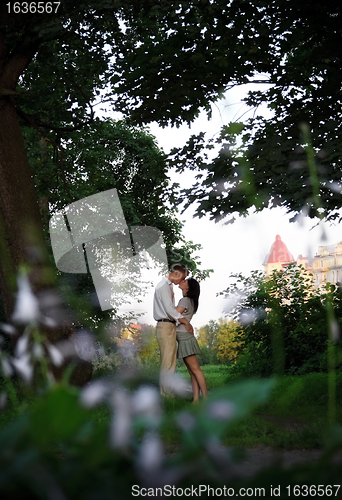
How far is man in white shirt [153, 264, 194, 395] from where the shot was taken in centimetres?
677

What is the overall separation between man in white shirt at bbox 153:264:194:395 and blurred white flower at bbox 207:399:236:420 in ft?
20.1

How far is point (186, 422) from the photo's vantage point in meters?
0.65

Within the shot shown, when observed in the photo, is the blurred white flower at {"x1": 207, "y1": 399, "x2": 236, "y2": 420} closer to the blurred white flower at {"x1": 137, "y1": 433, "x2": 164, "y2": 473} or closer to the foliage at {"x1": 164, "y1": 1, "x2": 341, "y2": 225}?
the blurred white flower at {"x1": 137, "y1": 433, "x2": 164, "y2": 473}

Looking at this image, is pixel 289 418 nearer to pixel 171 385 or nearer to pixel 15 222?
pixel 171 385

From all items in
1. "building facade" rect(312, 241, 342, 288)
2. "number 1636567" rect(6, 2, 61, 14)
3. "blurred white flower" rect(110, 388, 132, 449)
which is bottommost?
"blurred white flower" rect(110, 388, 132, 449)

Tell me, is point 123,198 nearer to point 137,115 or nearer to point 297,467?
point 137,115

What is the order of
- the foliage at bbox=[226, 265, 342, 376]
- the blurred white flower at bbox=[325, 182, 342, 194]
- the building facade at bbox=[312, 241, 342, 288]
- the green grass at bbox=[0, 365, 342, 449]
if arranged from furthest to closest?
the foliage at bbox=[226, 265, 342, 376] < the building facade at bbox=[312, 241, 342, 288] < the blurred white flower at bbox=[325, 182, 342, 194] < the green grass at bbox=[0, 365, 342, 449]

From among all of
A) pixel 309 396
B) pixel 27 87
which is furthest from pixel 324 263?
pixel 27 87

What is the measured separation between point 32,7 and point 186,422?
28.1ft

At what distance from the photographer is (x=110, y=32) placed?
10.6 meters

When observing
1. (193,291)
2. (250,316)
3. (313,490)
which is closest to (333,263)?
(193,291)

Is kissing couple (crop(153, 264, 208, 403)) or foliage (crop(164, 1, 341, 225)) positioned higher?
foliage (crop(164, 1, 341, 225))

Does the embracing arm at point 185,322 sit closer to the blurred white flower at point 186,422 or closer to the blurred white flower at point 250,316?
the blurred white flower at point 250,316

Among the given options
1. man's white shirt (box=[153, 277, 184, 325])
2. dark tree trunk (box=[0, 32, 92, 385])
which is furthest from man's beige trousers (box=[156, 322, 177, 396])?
dark tree trunk (box=[0, 32, 92, 385])
